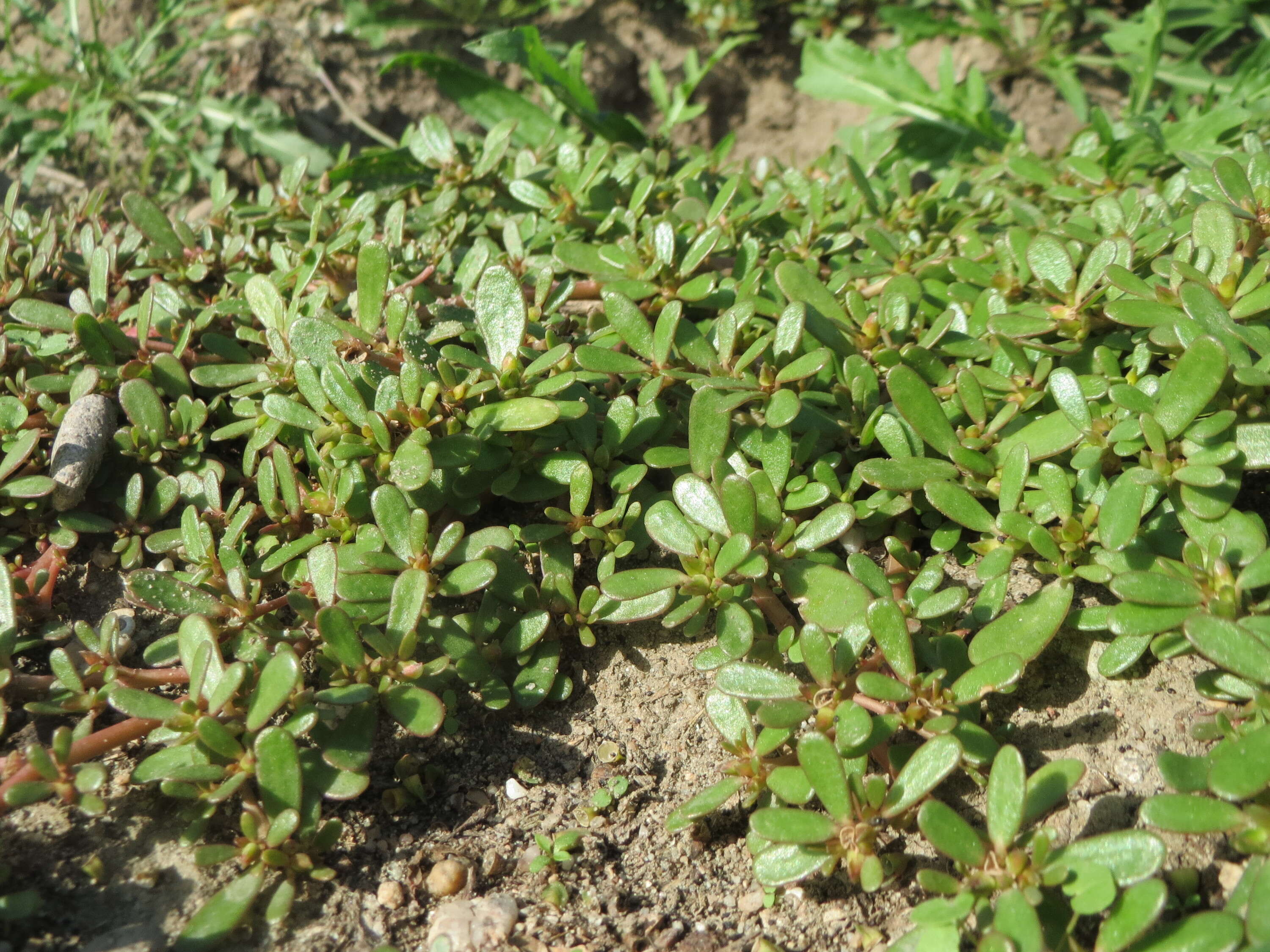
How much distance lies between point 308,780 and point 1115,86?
4061 mm

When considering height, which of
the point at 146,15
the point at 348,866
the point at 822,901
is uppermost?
the point at 146,15

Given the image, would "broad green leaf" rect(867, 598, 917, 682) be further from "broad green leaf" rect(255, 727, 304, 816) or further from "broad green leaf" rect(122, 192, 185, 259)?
"broad green leaf" rect(122, 192, 185, 259)

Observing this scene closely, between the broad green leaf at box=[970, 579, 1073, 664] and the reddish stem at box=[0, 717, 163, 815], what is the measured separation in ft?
4.64

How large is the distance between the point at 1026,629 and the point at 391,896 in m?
1.18

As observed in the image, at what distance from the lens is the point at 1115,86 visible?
401 cm

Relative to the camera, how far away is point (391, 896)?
63.6 inches

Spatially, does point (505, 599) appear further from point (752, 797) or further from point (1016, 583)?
point (1016, 583)

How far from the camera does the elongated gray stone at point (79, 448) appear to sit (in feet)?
6.78

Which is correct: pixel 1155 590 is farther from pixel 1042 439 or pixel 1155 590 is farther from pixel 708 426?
pixel 708 426

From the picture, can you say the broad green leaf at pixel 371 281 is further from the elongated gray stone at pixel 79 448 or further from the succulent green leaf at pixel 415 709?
the succulent green leaf at pixel 415 709

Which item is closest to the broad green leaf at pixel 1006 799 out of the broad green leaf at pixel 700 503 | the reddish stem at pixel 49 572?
the broad green leaf at pixel 700 503

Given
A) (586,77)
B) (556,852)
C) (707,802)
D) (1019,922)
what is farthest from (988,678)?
(586,77)

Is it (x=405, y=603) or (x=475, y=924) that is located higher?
(x=405, y=603)

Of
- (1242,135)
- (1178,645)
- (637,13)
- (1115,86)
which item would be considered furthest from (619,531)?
(1115,86)
